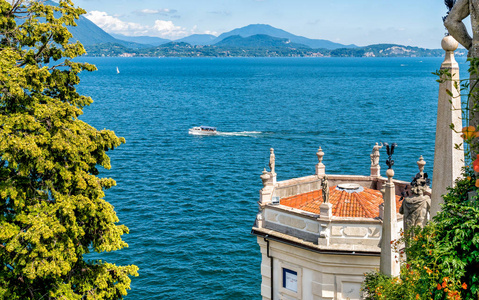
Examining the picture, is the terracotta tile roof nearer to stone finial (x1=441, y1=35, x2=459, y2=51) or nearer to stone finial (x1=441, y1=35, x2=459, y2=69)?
stone finial (x1=441, y1=35, x2=459, y2=69)

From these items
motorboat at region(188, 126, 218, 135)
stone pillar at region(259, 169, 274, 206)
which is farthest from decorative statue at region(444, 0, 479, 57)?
motorboat at region(188, 126, 218, 135)

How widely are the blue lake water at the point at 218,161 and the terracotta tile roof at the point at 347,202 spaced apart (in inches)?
629

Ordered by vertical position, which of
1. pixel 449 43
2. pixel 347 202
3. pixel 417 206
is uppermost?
pixel 449 43

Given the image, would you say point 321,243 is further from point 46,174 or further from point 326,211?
point 46,174

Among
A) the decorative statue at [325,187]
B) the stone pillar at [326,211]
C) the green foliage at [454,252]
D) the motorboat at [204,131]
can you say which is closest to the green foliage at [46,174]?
the stone pillar at [326,211]

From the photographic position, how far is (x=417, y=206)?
16469 millimetres

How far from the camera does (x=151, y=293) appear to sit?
4078 cm

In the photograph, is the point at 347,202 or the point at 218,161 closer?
the point at 347,202

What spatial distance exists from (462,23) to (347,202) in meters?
14.7

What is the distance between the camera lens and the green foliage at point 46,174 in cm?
1839

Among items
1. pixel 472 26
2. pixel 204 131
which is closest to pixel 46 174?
pixel 472 26

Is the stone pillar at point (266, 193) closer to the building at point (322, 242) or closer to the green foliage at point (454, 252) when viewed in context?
the building at point (322, 242)

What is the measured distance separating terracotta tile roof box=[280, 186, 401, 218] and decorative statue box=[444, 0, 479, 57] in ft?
43.0

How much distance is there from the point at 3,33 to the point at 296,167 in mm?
58002
